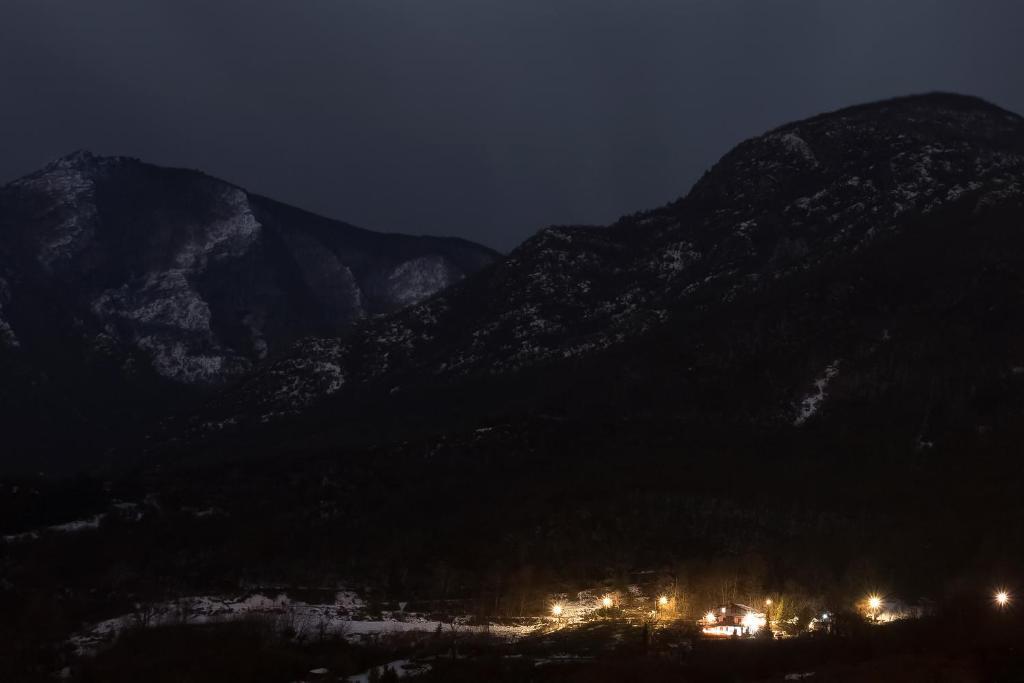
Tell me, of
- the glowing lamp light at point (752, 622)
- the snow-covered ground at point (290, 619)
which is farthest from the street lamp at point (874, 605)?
the snow-covered ground at point (290, 619)

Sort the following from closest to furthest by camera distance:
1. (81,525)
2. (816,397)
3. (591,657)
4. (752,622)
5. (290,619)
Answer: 1. (591,657)
2. (752,622)
3. (290,619)
4. (81,525)
5. (816,397)

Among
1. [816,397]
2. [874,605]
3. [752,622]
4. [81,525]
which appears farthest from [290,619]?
[816,397]

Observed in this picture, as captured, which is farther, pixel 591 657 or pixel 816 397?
pixel 816 397

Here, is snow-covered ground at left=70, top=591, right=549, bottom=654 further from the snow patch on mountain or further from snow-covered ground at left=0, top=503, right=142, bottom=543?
the snow patch on mountain

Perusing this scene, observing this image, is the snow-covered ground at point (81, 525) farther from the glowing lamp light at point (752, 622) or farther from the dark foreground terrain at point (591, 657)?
the glowing lamp light at point (752, 622)

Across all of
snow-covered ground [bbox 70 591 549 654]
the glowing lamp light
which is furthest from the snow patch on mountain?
snow-covered ground [bbox 70 591 549 654]

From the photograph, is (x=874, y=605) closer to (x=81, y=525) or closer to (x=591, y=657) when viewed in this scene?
(x=591, y=657)

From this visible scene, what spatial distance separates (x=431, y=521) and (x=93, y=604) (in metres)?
50.2

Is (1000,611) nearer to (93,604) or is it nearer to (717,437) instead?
(717,437)

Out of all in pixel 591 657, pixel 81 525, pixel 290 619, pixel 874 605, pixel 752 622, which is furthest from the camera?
pixel 81 525

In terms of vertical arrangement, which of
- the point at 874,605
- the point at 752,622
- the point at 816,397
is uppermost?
the point at 816,397

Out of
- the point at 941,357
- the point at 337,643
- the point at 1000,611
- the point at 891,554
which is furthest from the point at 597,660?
the point at 941,357

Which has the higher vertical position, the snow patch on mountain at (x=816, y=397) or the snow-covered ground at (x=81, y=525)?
the snow patch on mountain at (x=816, y=397)

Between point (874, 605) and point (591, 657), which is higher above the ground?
point (874, 605)
